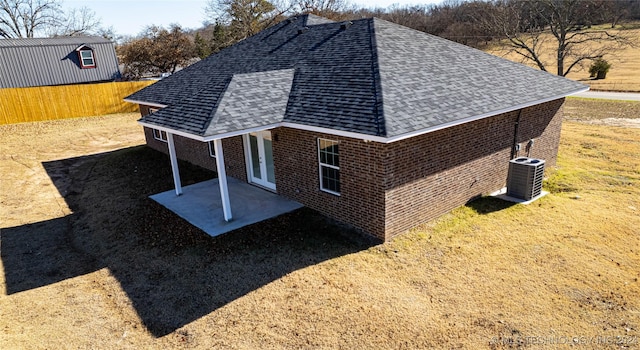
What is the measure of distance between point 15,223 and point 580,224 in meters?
15.6

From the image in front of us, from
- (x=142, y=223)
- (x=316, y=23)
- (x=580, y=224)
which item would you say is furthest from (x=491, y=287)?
(x=316, y=23)

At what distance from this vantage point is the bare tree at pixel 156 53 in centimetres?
3997

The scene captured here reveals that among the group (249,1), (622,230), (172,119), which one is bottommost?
(622,230)

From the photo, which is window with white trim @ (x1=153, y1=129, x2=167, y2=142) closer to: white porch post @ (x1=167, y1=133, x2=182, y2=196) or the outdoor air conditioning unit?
white porch post @ (x1=167, y1=133, x2=182, y2=196)

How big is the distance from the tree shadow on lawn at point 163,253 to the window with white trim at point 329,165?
0.86 metres

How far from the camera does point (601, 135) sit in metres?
19.1

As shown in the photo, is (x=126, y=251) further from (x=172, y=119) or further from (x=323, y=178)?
(x=323, y=178)

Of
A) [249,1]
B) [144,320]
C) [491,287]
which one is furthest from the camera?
[249,1]

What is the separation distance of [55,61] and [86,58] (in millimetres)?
2351

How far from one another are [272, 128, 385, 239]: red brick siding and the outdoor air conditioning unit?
4.96m

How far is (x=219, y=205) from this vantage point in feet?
36.7

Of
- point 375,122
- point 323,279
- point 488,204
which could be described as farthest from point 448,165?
point 323,279

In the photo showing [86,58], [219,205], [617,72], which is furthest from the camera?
[617,72]

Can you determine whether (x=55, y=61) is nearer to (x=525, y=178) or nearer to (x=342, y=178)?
(x=342, y=178)
